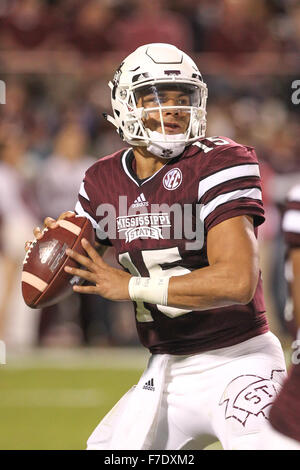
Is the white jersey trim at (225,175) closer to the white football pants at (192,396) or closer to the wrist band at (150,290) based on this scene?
the wrist band at (150,290)

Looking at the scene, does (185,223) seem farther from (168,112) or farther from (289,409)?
(289,409)

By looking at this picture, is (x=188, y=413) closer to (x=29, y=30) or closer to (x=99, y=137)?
(x=99, y=137)

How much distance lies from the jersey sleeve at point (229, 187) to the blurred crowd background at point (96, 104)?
4580 millimetres

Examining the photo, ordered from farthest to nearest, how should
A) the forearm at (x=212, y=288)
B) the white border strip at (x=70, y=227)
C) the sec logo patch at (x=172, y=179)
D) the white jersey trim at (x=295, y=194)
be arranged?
the white border strip at (x=70, y=227) → the sec logo patch at (x=172, y=179) → the forearm at (x=212, y=288) → the white jersey trim at (x=295, y=194)

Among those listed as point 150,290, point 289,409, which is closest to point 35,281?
point 150,290

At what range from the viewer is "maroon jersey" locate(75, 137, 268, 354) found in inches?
112

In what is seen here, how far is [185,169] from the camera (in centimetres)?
298

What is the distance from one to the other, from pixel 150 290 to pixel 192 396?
404mm

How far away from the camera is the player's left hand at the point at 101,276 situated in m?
2.79

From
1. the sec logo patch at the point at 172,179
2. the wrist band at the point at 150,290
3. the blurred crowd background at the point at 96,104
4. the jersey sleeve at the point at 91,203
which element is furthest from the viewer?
the blurred crowd background at the point at 96,104

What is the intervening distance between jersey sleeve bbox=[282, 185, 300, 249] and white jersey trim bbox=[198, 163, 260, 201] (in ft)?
1.42

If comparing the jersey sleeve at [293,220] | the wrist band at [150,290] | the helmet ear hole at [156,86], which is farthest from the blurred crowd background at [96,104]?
the jersey sleeve at [293,220]

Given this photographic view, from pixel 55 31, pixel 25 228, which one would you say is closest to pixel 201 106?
pixel 25 228

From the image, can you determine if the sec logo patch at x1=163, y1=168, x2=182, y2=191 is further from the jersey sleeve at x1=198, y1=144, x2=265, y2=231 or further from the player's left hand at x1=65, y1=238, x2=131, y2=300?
the player's left hand at x1=65, y1=238, x2=131, y2=300
